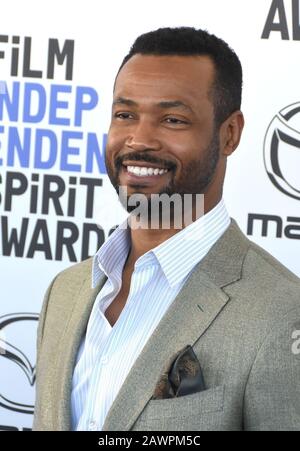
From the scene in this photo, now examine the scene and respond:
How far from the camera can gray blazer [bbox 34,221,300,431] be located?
139 cm

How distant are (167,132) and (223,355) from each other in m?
0.39

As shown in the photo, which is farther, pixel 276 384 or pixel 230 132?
pixel 230 132

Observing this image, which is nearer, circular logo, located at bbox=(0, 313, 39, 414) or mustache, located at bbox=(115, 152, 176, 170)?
mustache, located at bbox=(115, 152, 176, 170)

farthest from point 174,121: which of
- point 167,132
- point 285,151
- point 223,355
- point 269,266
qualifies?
point 285,151

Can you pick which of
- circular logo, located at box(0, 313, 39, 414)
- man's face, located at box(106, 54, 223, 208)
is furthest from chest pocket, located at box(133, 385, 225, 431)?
circular logo, located at box(0, 313, 39, 414)

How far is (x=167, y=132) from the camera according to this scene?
1.55 m

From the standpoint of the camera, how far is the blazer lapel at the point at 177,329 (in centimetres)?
145

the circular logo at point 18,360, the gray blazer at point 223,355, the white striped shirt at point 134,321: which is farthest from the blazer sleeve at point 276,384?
the circular logo at point 18,360

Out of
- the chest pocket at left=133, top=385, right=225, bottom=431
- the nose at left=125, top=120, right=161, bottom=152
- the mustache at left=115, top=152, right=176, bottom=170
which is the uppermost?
the nose at left=125, top=120, right=161, bottom=152

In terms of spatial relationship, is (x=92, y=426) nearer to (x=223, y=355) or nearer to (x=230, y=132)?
(x=223, y=355)

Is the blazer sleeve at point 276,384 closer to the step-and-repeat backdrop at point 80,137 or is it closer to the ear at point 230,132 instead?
the ear at point 230,132

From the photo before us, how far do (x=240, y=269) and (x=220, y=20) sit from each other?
3.82 feet

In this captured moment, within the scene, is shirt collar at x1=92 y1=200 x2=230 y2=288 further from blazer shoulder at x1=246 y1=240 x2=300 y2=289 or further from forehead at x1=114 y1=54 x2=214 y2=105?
forehead at x1=114 y1=54 x2=214 y2=105

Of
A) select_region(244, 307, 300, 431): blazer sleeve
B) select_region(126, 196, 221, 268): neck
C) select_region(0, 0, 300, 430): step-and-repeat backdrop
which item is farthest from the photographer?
select_region(0, 0, 300, 430): step-and-repeat backdrop
